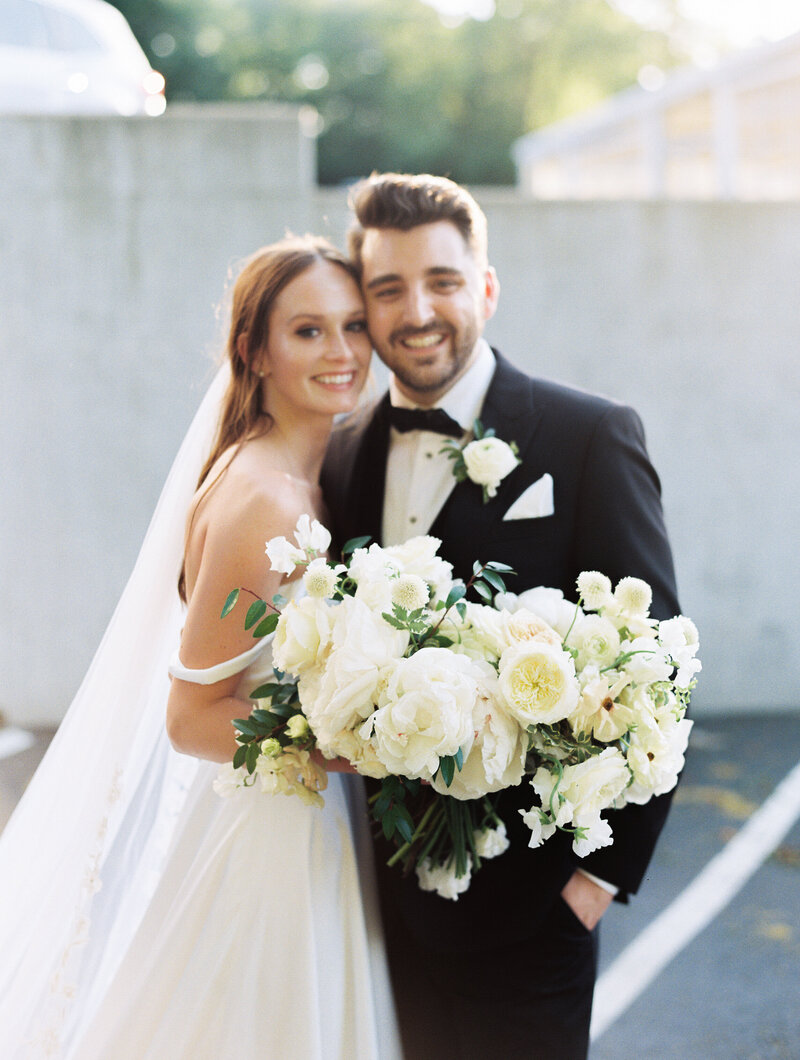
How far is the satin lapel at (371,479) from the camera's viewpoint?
246 centimetres

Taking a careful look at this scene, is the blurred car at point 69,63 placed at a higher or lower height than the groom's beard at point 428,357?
higher

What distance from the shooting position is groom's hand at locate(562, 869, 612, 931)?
221 cm

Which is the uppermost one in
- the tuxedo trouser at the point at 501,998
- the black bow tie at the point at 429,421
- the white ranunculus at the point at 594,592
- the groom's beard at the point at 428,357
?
the groom's beard at the point at 428,357

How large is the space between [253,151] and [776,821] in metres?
4.34

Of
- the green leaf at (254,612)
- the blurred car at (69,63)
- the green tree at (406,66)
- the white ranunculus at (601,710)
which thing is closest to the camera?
the white ranunculus at (601,710)

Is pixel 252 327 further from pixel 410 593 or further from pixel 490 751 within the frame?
pixel 490 751

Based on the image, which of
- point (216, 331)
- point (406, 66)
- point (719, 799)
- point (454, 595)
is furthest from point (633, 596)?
point (406, 66)

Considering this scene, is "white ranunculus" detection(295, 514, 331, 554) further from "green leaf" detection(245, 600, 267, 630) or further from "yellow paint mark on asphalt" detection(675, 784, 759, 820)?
"yellow paint mark on asphalt" detection(675, 784, 759, 820)

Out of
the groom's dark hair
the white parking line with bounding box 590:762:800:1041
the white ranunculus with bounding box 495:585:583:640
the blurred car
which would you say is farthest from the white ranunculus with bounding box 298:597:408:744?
the blurred car

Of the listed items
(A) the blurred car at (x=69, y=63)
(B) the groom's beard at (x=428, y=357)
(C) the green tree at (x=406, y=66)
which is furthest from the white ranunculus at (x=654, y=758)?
(C) the green tree at (x=406, y=66)

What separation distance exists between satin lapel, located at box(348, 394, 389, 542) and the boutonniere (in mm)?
236

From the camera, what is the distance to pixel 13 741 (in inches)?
168

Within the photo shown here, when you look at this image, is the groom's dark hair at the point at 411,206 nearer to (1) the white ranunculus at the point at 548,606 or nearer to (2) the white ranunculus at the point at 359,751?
(1) the white ranunculus at the point at 548,606

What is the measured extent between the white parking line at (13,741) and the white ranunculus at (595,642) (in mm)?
3027
